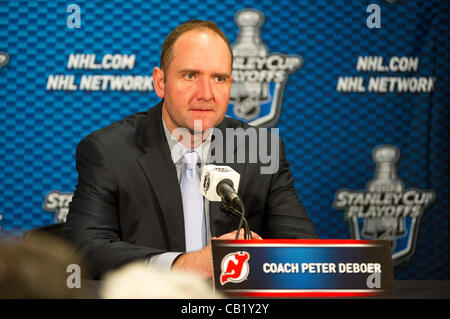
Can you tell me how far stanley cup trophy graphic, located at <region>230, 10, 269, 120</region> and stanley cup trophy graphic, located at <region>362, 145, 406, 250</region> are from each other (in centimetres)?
80

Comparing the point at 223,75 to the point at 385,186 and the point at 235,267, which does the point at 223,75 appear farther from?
the point at 385,186

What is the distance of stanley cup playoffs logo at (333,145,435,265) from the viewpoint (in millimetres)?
2760

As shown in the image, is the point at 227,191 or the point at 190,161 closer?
the point at 227,191

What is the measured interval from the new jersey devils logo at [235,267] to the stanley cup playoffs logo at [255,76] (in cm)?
185

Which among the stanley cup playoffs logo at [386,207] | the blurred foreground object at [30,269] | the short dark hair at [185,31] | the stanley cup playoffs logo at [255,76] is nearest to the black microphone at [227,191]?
the blurred foreground object at [30,269]

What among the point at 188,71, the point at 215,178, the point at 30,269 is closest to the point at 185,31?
the point at 188,71

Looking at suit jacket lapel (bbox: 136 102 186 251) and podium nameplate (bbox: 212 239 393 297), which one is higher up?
suit jacket lapel (bbox: 136 102 186 251)

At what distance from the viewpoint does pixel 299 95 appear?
2.76m

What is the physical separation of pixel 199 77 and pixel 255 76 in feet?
3.57

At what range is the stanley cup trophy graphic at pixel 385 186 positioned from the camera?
9.04 feet

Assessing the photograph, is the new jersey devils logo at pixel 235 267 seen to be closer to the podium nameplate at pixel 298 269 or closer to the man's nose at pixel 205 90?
the podium nameplate at pixel 298 269

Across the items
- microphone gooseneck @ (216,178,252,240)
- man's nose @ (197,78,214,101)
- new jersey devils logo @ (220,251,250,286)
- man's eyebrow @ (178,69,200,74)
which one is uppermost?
man's eyebrow @ (178,69,200,74)

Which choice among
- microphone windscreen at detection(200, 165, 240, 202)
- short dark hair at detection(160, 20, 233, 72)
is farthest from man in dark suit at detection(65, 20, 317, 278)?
microphone windscreen at detection(200, 165, 240, 202)

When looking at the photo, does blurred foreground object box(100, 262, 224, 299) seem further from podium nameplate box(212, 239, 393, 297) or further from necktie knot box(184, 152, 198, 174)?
necktie knot box(184, 152, 198, 174)
